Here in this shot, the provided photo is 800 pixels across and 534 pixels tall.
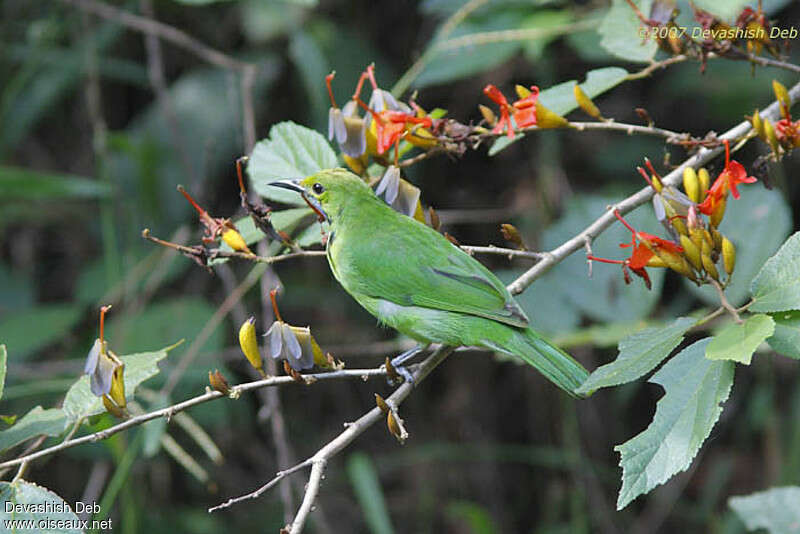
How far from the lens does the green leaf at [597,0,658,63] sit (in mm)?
2498

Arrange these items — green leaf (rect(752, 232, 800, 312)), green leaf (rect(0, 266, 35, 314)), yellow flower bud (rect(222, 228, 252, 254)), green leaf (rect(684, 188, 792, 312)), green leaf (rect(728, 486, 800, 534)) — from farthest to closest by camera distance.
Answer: green leaf (rect(0, 266, 35, 314)), green leaf (rect(684, 188, 792, 312)), green leaf (rect(728, 486, 800, 534)), yellow flower bud (rect(222, 228, 252, 254)), green leaf (rect(752, 232, 800, 312))

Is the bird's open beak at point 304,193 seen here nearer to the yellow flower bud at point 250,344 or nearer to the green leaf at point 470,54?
the yellow flower bud at point 250,344

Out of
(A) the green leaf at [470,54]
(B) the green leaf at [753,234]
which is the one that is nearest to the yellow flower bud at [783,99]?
(B) the green leaf at [753,234]

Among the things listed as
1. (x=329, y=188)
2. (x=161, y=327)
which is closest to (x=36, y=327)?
(x=161, y=327)

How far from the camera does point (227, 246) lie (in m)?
2.31

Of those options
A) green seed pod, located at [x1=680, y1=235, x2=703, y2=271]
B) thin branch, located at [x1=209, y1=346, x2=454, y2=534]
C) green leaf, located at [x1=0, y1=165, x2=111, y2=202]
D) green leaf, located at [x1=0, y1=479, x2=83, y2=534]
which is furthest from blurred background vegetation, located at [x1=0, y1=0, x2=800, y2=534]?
green seed pod, located at [x1=680, y1=235, x2=703, y2=271]

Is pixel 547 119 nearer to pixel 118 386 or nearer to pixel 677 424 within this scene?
pixel 677 424

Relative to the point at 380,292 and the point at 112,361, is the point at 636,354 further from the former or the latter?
the point at 112,361

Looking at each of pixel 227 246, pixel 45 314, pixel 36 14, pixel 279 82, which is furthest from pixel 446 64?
pixel 36 14

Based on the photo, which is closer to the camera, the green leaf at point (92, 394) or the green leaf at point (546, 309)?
the green leaf at point (92, 394)

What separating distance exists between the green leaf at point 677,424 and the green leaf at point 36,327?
10.7 feet

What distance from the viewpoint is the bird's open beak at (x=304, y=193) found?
7.82 feet

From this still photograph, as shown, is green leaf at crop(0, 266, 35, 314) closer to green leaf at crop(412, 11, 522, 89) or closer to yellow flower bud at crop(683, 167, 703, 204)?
green leaf at crop(412, 11, 522, 89)

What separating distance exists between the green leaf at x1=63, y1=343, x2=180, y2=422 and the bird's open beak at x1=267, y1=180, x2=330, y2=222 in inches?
21.6
